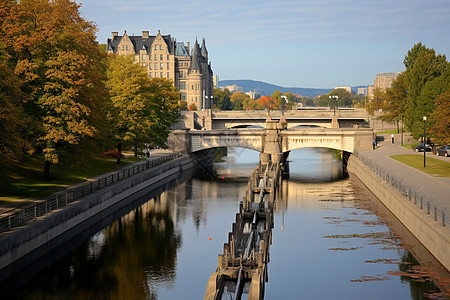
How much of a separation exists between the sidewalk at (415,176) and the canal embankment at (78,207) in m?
24.7

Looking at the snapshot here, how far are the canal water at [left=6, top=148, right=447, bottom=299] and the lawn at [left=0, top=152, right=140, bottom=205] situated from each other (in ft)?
18.6

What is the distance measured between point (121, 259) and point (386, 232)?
1909 centimetres

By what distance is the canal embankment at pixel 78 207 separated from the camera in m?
32.4

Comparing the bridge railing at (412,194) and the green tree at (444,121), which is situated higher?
the green tree at (444,121)

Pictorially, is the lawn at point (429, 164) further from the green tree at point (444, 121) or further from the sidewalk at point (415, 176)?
the green tree at point (444, 121)

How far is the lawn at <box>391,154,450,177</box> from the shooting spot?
187ft

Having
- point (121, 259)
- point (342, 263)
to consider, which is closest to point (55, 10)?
point (121, 259)

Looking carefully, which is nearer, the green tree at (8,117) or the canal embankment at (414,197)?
the canal embankment at (414,197)

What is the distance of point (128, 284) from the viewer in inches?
1230

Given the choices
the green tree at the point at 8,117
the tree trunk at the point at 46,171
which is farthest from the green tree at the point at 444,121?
the green tree at the point at 8,117

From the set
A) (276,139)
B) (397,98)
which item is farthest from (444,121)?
(397,98)

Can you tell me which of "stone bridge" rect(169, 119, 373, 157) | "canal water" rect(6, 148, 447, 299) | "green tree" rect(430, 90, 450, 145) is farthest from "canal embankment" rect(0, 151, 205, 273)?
"green tree" rect(430, 90, 450, 145)

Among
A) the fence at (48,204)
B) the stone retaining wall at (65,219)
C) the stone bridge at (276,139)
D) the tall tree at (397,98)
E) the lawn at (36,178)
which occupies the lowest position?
the stone retaining wall at (65,219)

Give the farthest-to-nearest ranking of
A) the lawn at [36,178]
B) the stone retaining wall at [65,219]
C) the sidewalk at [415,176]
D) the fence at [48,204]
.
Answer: the lawn at [36,178], the sidewalk at [415,176], the fence at [48,204], the stone retaining wall at [65,219]
